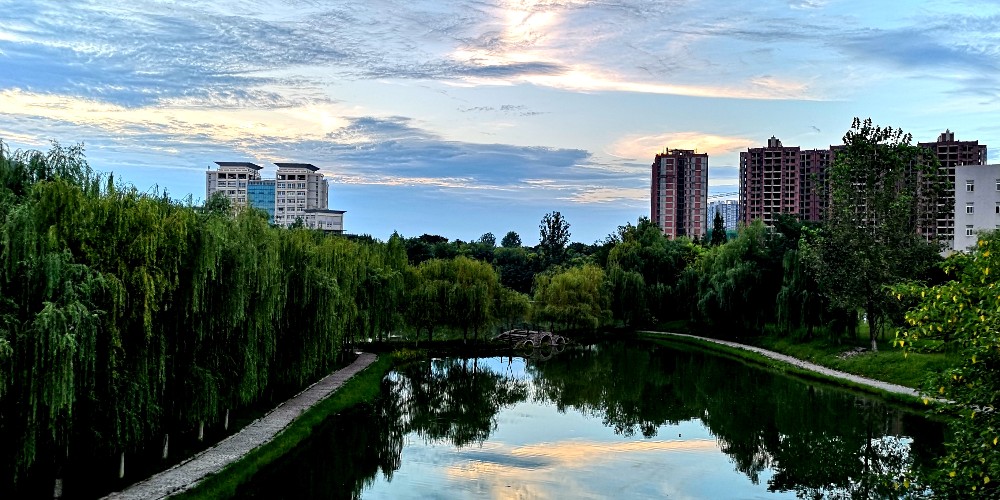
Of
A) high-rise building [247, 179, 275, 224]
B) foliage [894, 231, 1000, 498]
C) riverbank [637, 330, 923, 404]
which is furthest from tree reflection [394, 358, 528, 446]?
high-rise building [247, 179, 275, 224]

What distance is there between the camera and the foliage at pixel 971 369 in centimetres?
801

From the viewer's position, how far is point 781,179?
93.8 m

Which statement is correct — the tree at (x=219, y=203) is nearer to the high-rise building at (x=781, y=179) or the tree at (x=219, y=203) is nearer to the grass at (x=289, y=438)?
the grass at (x=289, y=438)

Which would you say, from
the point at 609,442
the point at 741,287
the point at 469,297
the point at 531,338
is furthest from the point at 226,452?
the point at 741,287

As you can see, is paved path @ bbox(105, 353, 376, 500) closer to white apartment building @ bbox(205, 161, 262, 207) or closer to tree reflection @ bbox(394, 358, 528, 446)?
tree reflection @ bbox(394, 358, 528, 446)

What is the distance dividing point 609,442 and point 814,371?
537 inches

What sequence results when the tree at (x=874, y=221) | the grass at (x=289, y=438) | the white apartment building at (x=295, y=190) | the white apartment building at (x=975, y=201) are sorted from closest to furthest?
the grass at (x=289, y=438) → the tree at (x=874, y=221) → the white apartment building at (x=975, y=201) → the white apartment building at (x=295, y=190)

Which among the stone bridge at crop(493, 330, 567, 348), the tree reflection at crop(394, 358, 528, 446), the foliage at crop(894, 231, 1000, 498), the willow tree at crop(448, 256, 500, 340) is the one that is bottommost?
the stone bridge at crop(493, 330, 567, 348)

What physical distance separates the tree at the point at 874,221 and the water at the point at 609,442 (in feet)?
15.3

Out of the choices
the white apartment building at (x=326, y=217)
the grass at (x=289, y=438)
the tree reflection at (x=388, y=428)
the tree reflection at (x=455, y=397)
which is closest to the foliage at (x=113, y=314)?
the grass at (x=289, y=438)

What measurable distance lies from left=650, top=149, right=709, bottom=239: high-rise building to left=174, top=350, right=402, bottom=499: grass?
278 ft

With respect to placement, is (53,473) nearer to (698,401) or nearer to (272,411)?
(272,411)

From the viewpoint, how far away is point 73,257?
11.9 metres

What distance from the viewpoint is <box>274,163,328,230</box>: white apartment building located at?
117m
